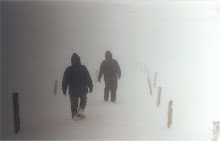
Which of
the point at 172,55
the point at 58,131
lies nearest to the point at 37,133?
the point at 58,131

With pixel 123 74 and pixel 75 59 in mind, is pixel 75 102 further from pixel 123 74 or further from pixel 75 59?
pixel 123 74

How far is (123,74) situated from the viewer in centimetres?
873

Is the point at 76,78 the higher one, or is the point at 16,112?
the point at 76,78

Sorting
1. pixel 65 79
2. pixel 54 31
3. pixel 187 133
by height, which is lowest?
pixel 187 133

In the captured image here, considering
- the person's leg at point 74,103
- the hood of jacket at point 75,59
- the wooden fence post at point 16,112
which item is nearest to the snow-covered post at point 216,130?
the person's leg at point 74,103

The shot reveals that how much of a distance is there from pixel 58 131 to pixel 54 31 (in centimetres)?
521

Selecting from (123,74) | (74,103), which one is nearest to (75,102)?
(74,103)

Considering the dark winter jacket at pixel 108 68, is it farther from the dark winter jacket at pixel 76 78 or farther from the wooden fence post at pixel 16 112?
the wooden fence post at pixel 16 112

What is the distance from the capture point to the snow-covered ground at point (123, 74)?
532cm

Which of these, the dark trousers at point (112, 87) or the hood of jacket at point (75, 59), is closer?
the hood of jacket at point (75, 59)

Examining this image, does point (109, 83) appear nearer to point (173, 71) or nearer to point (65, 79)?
point (65, 79)

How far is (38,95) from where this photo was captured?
22.8 feet

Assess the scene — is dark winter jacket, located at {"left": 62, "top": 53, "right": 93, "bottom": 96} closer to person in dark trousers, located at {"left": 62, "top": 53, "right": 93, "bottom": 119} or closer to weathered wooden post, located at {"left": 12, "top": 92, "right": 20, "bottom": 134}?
person in dark trousers, located at {"left": 62, "top": 53, "right": 93, "bottom": 119}

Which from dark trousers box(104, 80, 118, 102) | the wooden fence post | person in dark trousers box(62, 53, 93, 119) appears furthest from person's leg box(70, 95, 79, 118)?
dark trousers box(104, 80, 118, 102)
